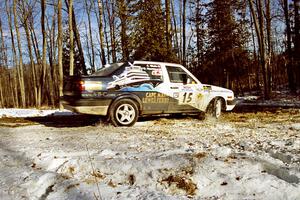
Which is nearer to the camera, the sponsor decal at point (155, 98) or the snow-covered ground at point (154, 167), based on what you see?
the snow-covered ground at point (154, 167)

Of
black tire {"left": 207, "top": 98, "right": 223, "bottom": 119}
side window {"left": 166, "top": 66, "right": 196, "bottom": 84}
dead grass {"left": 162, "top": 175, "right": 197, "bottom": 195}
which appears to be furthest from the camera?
black tire {"left": 207, "top": 98, "right": 223, "bottom": 119}

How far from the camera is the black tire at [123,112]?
312 inches

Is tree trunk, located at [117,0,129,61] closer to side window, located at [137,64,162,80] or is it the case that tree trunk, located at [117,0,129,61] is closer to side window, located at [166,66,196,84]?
side window, located at [166,66,196,84]

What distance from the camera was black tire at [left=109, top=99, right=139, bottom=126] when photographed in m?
7.93

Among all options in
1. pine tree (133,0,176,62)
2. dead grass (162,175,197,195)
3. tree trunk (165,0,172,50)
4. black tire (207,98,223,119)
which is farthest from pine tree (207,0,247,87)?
dead grass (162,175,197,195)

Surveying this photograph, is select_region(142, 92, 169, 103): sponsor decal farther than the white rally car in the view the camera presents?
Yes

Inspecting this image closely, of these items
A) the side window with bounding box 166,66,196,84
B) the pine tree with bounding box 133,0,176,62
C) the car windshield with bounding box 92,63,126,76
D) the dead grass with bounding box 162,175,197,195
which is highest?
the pine tree with bounding box 133,0,176,62

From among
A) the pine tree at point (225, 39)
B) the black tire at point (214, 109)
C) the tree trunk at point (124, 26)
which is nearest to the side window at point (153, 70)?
the black tire at point (214, 109)

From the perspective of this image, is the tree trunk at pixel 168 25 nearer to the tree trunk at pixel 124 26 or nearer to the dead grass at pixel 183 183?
the tree trunk at pixel 124 26

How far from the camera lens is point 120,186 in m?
3.87

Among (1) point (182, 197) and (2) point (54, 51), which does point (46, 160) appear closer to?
(1) point (182, 197)

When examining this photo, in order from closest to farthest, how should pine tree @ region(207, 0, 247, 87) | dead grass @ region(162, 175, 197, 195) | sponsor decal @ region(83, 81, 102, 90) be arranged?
dead grass @ region(162, 175, 197, 195) < sponsor decal @ region(83, 81, 102, 90) < pine tree @ region(207, 0, 247, 87)

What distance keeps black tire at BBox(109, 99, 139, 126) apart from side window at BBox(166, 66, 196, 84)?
4.70ft

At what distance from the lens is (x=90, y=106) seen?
25.1 feet
